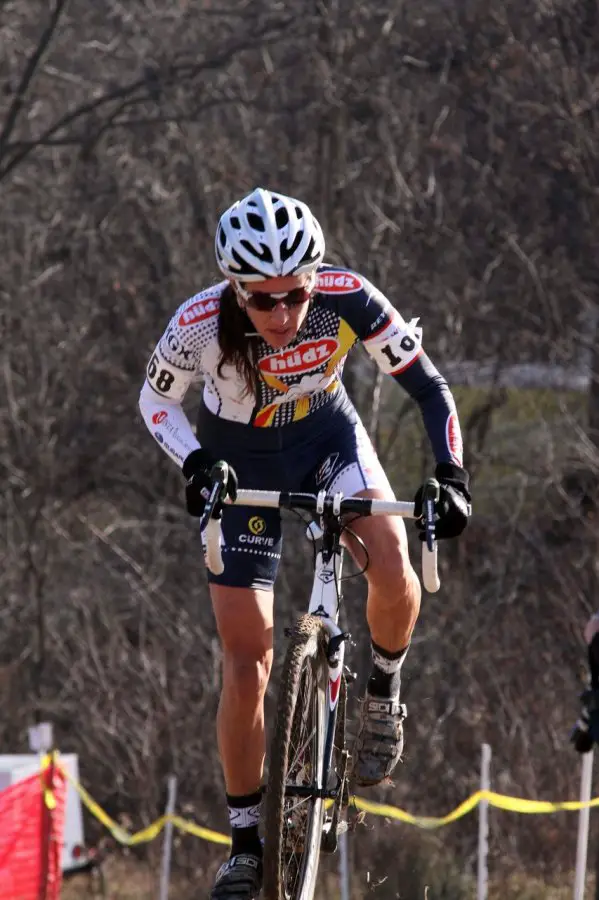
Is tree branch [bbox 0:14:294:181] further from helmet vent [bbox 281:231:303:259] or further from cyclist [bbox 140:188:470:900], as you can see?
helmet vent [bbox 281:231:303:259]

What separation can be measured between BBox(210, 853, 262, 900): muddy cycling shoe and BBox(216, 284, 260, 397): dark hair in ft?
5.24

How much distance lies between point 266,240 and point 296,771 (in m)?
1.64

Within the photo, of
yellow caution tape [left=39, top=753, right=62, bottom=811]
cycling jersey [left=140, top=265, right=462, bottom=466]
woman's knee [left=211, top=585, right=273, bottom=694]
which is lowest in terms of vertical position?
yellow caution tape [left=39, top=753, right=62, bottom=811]

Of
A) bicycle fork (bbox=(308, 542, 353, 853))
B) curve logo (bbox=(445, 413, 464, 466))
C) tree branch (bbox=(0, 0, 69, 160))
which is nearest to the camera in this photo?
bicycle fork (bbox=(308, 542, 353, 853))

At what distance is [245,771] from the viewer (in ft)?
16.0

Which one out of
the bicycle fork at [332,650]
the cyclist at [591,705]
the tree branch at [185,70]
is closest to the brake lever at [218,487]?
the bicycle fork at [332,650]

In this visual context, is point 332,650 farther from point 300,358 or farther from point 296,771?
point 300,358

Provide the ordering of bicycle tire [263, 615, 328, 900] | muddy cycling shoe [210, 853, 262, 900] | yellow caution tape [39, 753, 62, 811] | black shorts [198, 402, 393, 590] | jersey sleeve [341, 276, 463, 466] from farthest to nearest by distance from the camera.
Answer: yellow caution tape [39, 753, 62, 811] → black shorts [198, 402, 393, 590] → jersey sleeve [341, 276, 463, 466] → muddy cycling shoe [210, 853, 262, 900] → bicycle tire [263, 615, 328, 900]

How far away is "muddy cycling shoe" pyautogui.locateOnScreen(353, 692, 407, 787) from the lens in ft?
16.3

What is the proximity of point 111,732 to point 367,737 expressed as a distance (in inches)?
397

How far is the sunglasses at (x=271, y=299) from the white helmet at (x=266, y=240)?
2.4 inches

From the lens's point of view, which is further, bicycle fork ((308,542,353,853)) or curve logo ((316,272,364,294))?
curve logo ((316,272,364,294))

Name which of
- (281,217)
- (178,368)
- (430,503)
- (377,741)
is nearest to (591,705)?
(377,741)

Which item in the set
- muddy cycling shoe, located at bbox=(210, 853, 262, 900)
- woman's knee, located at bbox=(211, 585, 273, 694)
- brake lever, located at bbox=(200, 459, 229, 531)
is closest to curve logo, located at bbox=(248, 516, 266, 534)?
woman's knee, located at bbox=(211, 585, 273, 694)
